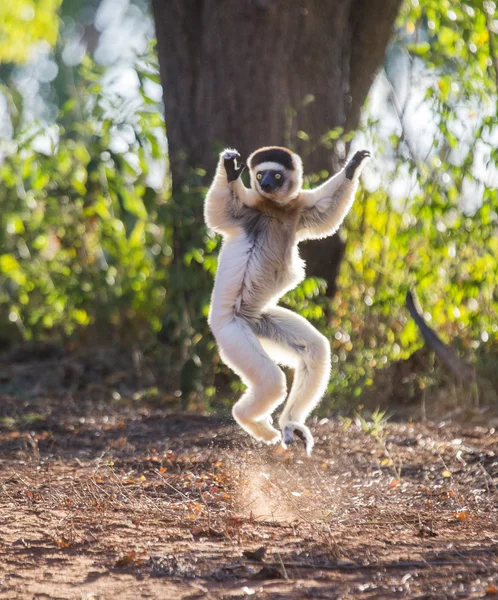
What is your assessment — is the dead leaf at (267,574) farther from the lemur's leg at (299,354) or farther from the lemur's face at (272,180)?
the lemur's face at (272,180)

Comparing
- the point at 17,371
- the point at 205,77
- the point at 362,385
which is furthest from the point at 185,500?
the point at 17,371

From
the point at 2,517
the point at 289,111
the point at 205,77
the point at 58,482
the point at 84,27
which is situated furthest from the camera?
the point at 84,27

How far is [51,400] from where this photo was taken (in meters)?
8.11

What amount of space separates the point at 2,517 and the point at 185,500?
0.87 m

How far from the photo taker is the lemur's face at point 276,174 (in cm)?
477

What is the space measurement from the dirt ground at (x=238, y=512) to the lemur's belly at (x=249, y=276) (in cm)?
91

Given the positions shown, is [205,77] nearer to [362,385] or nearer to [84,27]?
[362,385]

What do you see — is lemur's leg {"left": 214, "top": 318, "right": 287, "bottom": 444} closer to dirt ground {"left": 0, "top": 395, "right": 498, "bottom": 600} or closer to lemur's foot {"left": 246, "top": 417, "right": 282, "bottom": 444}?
lemur's foot {"left": 246, "top": 417, "right": 282, "bottom": 444}

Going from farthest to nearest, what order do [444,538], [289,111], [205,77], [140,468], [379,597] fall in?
[205,77] < [289,111] < [140,468] < [444,538] < [379,597]

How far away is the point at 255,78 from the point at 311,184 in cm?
106

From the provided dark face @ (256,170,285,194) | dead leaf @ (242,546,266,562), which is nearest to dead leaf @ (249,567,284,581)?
dead leaf @ (242,546,266,562)

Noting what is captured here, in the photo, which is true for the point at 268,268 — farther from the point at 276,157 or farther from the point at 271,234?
the point at 276,157

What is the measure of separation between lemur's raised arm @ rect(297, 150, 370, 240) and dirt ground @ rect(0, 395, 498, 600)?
1420mm

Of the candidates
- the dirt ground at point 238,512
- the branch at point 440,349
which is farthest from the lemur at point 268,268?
the branch at point 440,349
